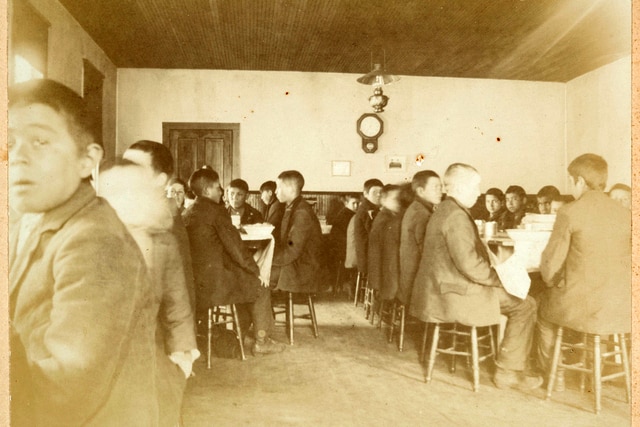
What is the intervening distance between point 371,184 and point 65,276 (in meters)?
2.19

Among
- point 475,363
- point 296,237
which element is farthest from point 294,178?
point 475,363

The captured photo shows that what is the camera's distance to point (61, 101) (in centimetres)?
143

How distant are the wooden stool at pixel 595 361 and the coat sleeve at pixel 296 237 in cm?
177

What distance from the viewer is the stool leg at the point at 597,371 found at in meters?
Answer: 2.15

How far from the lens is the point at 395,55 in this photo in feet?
10.8

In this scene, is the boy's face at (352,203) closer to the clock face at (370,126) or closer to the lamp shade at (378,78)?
the clock face at (370,126)

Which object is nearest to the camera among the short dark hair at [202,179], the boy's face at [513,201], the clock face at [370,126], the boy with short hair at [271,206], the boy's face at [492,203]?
the short dark hair at [202,179]

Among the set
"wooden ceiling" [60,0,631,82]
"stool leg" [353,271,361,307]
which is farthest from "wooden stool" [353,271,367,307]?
"wooden ceiling" [60,0,631,82]

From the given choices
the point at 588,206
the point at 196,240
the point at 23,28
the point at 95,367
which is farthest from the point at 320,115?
the point at 95,367

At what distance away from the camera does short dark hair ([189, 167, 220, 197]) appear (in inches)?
94.5

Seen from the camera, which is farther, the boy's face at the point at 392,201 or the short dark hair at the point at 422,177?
the boy's face at the point at 392,201

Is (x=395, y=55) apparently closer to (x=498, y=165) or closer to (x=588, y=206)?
(x=498, y=165)

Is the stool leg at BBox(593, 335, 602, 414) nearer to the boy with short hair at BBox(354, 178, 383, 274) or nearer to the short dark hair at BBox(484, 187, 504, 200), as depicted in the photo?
the short dark hair at BBox(484, 187, 504, 200)

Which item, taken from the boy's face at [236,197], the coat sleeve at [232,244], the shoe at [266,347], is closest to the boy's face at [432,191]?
the coat sleeve at [232,244]
